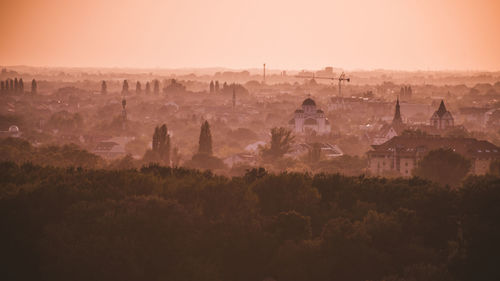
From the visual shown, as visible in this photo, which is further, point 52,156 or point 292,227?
point 52,156

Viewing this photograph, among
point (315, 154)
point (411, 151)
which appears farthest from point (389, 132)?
point (411, 151)

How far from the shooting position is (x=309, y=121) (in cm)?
13650

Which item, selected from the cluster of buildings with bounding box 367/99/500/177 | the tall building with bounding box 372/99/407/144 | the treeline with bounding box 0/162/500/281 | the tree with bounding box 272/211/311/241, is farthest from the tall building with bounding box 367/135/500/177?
the tree with bounding box 272/211/311/241

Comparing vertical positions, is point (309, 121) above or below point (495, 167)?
below

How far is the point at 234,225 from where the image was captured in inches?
1425

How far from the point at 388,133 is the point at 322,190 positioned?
228 feet

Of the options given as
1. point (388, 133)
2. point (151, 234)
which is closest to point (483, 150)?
point (388, 133)

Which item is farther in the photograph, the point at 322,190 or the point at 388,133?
the point at 388,133

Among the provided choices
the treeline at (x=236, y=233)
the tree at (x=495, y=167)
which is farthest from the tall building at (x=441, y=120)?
the treeline at (x=236, y=233)

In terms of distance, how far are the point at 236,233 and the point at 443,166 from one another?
35109mm

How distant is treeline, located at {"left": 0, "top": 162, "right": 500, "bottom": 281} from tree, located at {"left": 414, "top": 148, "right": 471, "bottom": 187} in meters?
24.1

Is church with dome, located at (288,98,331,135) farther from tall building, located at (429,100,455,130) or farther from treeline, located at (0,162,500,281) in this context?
treeline, located at (0,162,500,281)

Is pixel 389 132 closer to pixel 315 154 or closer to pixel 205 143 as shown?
pixel 315 154

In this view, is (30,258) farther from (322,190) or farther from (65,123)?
(65,123)
